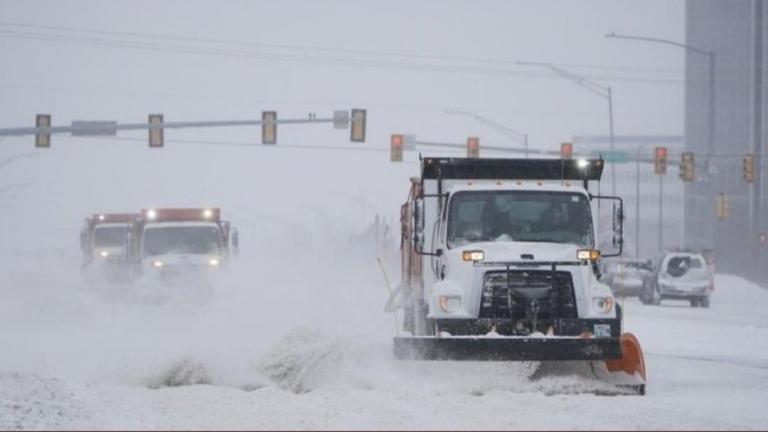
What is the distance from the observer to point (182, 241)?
4128cm

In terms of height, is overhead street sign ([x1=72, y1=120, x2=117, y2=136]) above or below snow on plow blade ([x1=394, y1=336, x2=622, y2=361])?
above

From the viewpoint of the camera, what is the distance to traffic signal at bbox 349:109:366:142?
44656mm

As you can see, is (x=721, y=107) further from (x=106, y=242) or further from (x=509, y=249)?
(x=509, y=249)

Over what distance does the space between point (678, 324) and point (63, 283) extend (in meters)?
29.2

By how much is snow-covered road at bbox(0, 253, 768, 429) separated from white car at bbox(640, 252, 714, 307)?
55.7 feet

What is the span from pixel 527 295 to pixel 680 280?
102 feet

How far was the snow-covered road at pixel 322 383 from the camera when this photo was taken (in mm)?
13820

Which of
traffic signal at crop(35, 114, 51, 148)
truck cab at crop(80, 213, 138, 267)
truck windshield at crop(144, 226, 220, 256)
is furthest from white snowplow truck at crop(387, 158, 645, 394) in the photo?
truck cab at crop(80, 213, 138, 267)

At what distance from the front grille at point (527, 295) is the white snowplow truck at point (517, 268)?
0.04ft

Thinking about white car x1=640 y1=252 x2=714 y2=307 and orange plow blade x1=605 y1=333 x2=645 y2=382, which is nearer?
orange plow blade x1=605 y1=333 x2=645 y2=382

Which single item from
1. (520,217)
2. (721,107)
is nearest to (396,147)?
(520,217)

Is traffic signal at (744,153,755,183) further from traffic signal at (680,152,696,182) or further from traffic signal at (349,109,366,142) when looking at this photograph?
traffic signal at (349,109,366,142)

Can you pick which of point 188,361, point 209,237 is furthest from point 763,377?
point 209,237

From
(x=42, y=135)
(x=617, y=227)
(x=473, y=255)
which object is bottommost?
(x=473, y=255)
